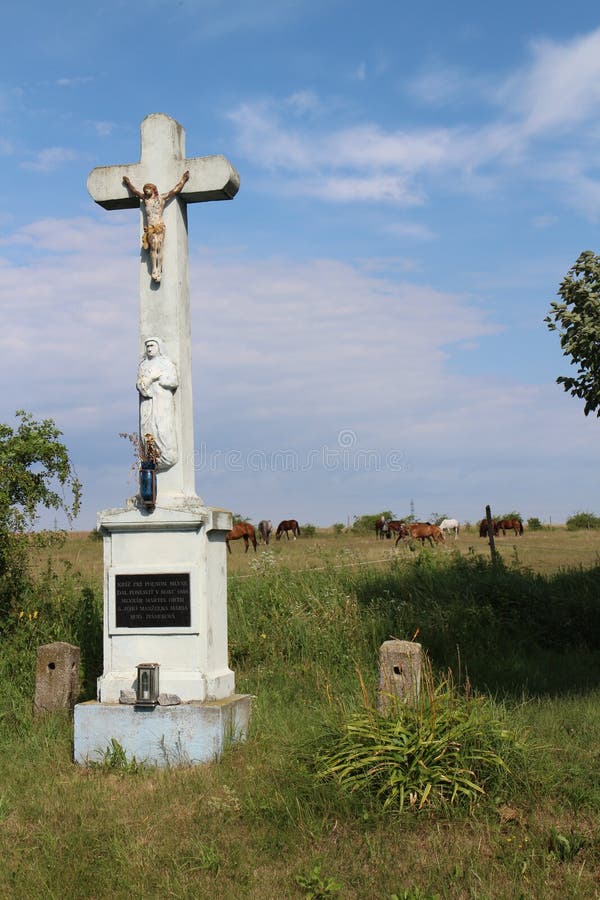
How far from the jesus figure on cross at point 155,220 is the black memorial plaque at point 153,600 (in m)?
2.98

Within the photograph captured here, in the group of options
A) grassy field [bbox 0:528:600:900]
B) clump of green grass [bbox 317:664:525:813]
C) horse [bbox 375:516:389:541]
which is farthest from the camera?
horse [bbox 375:516:389:541]

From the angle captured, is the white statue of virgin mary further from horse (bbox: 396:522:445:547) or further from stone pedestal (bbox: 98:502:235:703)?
horse (bbox: 396:522:445:547)

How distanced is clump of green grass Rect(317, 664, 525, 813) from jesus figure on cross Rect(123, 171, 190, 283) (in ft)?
15.9

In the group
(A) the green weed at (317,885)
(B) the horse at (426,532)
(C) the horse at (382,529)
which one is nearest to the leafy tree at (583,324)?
(A) the green weed at (317,885)

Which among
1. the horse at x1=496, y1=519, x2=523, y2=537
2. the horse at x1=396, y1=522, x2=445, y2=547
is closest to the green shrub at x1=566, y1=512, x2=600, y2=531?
the horse at x1=496, y1=519, x2=523, y2=537

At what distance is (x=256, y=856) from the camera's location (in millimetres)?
5781

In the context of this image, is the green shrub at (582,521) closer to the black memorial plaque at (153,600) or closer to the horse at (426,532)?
the horse at (426,532)

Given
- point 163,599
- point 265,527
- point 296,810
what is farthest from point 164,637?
point 265,527

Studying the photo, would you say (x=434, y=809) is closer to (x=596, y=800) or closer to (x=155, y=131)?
(x=596, y=800)

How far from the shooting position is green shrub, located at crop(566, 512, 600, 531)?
49062 millimetres

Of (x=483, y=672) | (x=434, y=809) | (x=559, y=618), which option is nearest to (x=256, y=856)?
(x=434, y=809)

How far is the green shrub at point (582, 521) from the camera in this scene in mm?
49062

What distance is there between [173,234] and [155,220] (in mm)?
243

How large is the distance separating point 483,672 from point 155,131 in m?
7.38
